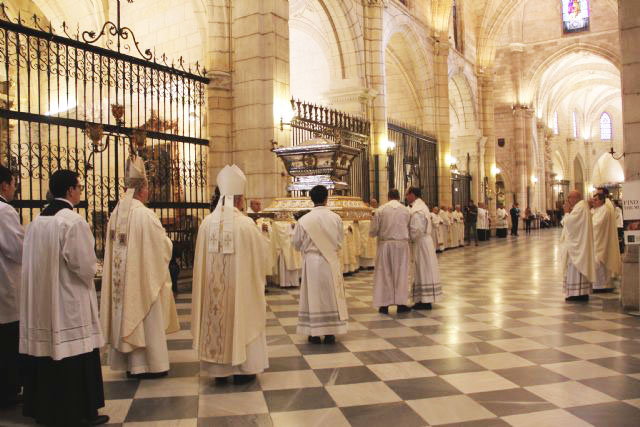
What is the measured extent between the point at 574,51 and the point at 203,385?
32.7 meters

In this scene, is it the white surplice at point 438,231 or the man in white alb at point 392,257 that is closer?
the man in white alb at point 392,257

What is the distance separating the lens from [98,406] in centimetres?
338

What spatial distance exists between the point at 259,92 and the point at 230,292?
22.4 ft

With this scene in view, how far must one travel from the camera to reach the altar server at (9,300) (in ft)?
12.2

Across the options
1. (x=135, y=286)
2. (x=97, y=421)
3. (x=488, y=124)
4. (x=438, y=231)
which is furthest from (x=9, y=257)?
(x=488, y=124)

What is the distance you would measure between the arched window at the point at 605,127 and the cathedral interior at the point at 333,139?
2446 cm

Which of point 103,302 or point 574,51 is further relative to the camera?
point 574,51

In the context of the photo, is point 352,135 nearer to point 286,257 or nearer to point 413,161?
point 286,257

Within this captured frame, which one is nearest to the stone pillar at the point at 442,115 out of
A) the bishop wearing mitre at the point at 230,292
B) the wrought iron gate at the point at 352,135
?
the wrought iron gate at the point at 352,135

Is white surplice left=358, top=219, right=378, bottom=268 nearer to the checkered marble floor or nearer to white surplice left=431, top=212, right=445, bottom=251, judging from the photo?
white surplice left=431, top=212, right=445, bottom=251

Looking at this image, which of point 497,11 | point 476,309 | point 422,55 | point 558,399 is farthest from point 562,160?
point 558,399

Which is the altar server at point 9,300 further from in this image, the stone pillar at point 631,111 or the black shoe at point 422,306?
the stone pillar at point 631,111

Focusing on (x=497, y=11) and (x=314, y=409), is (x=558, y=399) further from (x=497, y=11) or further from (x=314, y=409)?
(x=497, y=11)

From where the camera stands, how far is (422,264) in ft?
23.4
